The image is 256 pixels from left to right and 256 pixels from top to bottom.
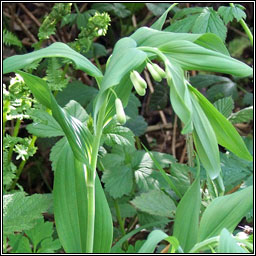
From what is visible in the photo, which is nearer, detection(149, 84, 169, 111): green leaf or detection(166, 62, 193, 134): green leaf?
detection(166, 62, 193, 134): green leaf

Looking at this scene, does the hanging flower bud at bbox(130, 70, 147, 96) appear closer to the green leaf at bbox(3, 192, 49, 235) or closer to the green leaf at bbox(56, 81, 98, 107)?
the green leaf at bbox(3, 192, 49, 235)

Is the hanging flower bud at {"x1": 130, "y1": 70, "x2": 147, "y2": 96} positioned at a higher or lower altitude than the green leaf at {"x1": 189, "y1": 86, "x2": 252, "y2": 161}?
higher

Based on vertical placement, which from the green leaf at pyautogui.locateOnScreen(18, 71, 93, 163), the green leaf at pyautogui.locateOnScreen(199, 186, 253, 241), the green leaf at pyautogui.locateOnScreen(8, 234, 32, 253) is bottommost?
the green leaf at pyautogui.locateOnScreen(8, 234, 32, 253)

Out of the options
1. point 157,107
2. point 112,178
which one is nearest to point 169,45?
point 112,178

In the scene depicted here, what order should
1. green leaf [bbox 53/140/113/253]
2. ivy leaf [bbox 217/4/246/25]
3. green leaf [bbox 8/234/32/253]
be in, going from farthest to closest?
ivy leaf [bbox 217/4/246/25] → green leaf [bbox 8/234/32/253] → green leaf [bbox 53/140/113/253]

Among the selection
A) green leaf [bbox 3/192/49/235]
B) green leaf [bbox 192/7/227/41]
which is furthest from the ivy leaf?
green leaf [bbox 3/192/49/235]

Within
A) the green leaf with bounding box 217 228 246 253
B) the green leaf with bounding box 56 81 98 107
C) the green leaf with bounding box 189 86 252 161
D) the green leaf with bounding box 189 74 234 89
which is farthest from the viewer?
the green leaf with bounding box 189 74 234 89

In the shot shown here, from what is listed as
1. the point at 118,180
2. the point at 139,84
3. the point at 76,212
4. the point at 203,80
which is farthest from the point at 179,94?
the point at 203,80

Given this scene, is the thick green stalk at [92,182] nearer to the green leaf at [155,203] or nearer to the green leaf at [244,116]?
the green leaf at [155,203]
